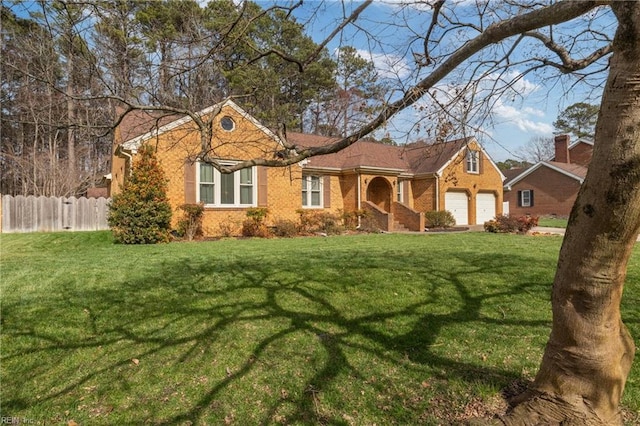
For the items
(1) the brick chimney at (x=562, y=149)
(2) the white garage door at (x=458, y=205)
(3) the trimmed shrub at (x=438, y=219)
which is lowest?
(3) the trimmed shrub at (x=438, y=219)

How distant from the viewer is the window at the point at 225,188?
1557 cm

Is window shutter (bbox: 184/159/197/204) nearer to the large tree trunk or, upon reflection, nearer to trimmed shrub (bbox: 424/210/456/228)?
trimmed shrub (bbox: 424/210/456/228)

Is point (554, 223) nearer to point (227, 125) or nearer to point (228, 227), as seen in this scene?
point (228, 227)

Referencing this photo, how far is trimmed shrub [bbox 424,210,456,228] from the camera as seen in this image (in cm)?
2175

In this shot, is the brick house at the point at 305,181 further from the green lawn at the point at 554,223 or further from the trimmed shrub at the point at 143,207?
the green lawn at the point at 554,223

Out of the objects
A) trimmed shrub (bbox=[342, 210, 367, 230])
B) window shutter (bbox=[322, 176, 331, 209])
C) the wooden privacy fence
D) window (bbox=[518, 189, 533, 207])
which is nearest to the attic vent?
window shutter (bbox=[322, 176, 331, 209])

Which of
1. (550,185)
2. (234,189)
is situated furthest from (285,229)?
(550,185)

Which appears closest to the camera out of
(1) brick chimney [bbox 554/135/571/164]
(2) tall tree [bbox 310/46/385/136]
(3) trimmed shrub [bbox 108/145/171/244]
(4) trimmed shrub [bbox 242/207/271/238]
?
(2) tall tree [bbox 310/46/385/136]

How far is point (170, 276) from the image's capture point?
286 inches

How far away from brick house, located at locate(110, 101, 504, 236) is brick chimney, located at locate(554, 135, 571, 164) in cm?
1321

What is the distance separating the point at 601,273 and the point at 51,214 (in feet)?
66.4

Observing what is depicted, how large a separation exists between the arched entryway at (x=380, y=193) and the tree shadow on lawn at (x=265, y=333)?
14.6 m

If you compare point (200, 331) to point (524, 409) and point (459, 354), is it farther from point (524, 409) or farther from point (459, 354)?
point (524, 409)

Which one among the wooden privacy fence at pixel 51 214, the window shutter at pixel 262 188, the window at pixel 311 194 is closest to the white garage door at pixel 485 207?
the window at pixel 311 194
